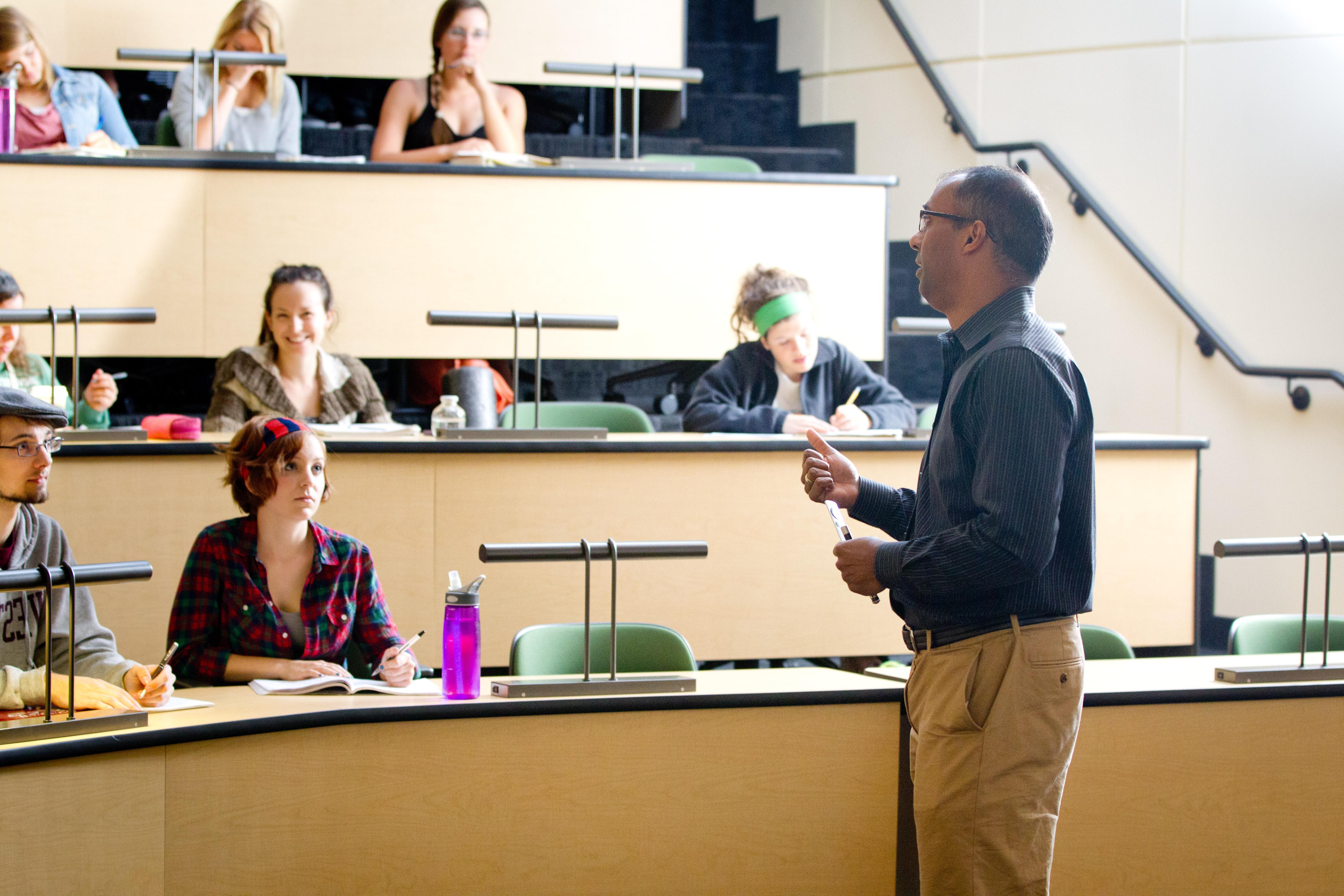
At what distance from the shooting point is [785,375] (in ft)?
12.1

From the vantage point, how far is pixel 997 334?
1.56m

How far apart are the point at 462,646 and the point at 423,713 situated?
0.13 metres

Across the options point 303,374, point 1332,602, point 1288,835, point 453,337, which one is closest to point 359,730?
point 1288,835

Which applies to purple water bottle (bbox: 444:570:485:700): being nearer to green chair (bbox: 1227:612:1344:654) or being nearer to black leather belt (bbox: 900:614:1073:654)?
black leather belt (bbox: 900:614:1073:654)

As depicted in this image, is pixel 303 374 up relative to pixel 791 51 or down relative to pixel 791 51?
down

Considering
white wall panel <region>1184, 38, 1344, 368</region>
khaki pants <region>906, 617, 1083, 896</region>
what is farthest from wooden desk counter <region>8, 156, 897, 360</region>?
khaki pants <region>906, 617, 1083, 896</region>

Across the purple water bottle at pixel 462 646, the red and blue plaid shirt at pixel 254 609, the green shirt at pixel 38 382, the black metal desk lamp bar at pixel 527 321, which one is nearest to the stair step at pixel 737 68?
the black metal desk lamp bar at pixel 527 321

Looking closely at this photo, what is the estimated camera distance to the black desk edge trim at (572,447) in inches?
108

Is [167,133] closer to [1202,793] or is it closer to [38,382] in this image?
[38,382]

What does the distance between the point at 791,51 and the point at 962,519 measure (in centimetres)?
498

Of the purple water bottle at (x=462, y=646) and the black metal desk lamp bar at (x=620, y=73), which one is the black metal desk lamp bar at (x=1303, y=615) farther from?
the black metal desk lamp bar at (x=620, y=73)

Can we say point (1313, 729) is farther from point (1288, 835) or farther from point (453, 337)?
point (453, 337)

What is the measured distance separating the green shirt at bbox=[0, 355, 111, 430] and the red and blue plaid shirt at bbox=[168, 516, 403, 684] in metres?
1.16

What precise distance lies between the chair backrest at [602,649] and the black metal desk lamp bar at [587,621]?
317mm
